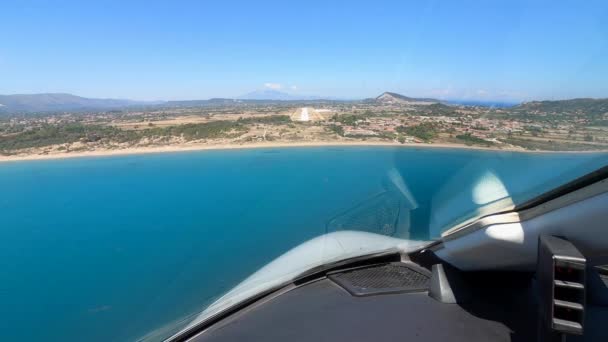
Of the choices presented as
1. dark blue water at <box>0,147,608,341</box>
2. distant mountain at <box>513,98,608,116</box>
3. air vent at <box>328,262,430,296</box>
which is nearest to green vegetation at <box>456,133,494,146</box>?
dark blue water at <box>0,147,608,341</box>

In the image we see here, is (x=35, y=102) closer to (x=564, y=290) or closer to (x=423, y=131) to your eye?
(x=423, y=131)

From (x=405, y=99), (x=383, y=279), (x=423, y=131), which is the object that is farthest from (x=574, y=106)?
(x=423, y=131)

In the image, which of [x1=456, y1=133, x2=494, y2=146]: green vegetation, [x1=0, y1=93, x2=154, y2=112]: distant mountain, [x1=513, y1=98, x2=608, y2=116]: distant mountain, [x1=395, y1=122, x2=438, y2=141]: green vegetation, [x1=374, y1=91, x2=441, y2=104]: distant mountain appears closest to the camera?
[x1=513, y1=98, x2=608, y2=116]: distant mountain

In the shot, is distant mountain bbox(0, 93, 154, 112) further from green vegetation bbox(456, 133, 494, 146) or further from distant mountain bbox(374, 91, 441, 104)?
green vegetation bbox(456, 133, 494, 146)

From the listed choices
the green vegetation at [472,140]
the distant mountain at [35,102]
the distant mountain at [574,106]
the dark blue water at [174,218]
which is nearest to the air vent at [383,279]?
the dark blue water at [174,218]

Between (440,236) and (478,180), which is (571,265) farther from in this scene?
(440,236)

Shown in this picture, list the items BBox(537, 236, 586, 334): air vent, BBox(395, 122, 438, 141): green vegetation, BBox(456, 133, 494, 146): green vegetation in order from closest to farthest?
BBox(537, 236, 586, 334): air vent → BBox(456, 133, 494, 146): green vegetation → BBox(395, 122, 438, 141): green vegetation

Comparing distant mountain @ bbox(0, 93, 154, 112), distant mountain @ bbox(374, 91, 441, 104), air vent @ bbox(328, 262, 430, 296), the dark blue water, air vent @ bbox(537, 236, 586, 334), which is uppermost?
distant mountain @ bbox(0, 93, 154, 112)
